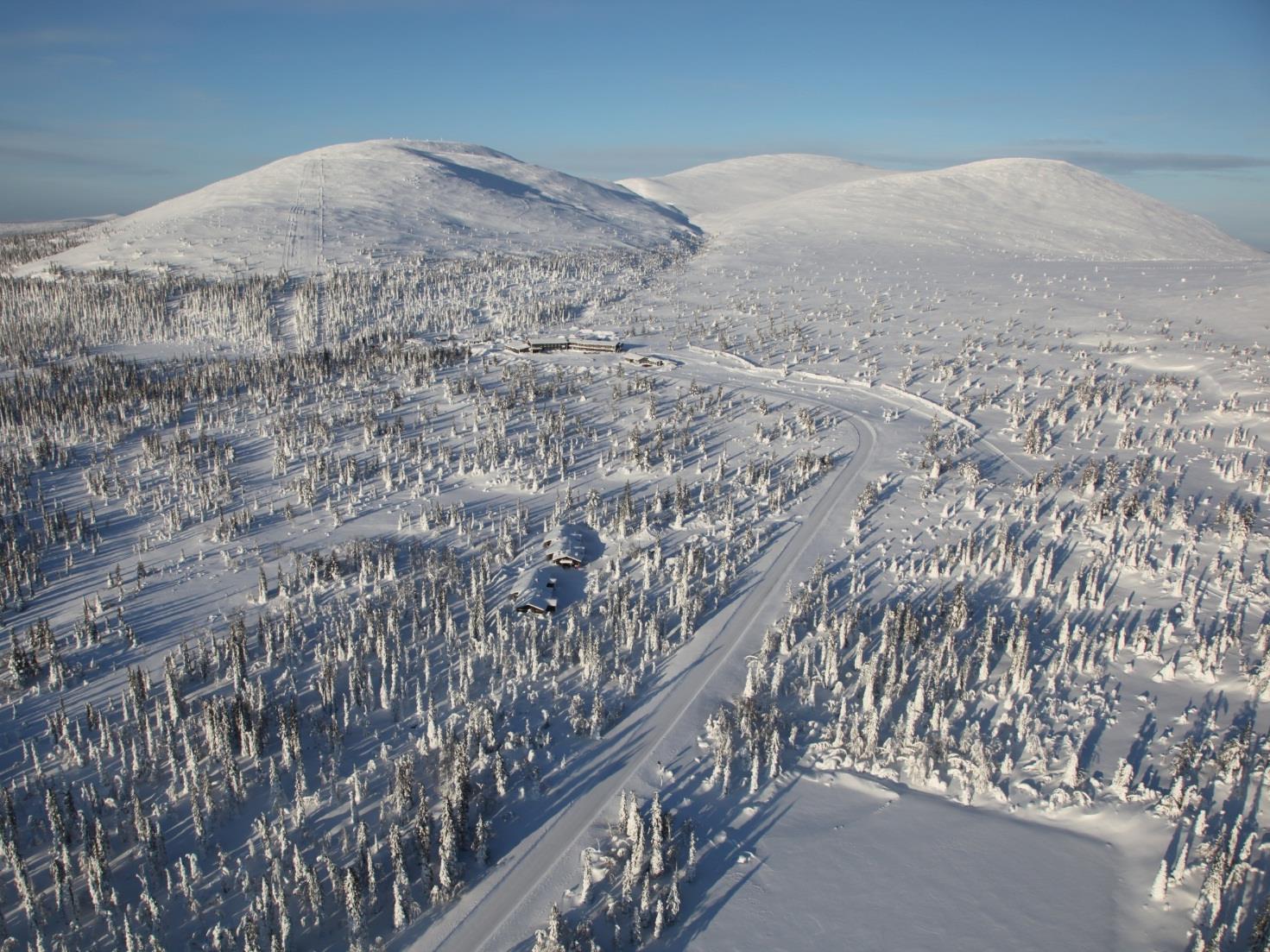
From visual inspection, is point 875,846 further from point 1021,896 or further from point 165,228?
point 165,228

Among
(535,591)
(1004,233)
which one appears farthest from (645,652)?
(1004,233)

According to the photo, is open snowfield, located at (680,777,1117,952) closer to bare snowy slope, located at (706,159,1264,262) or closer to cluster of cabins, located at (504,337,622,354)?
Answer: cluster of cabins, located at (504,337,622,354)

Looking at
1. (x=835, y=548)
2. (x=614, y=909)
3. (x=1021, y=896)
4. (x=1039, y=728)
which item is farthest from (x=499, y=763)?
(x=835, y=548)

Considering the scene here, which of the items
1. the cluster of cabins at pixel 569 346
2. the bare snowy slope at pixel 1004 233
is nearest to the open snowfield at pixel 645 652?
the cluster of cabins at pixel 569 346

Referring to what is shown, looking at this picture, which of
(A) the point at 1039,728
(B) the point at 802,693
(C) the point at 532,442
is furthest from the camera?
(C) the point at 532,442

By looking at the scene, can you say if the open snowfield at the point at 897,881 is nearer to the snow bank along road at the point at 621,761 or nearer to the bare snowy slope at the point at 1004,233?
the snow bank along road at the point at 621,761
